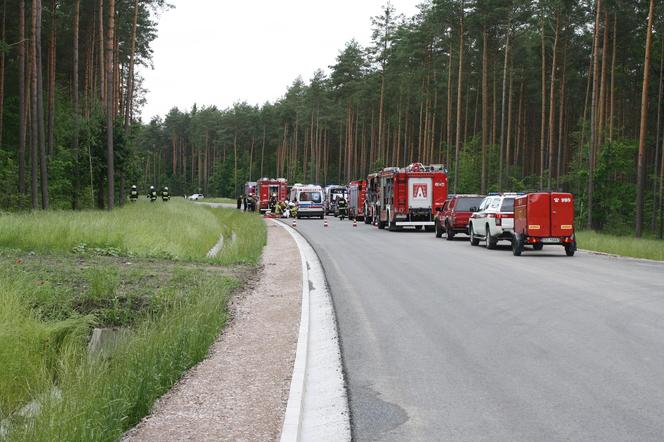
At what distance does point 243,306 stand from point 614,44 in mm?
39889

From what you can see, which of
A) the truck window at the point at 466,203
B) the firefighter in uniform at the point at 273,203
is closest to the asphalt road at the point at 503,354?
the truck window at the point at 466,203

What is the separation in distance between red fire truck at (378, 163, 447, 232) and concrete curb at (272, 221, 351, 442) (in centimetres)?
2528

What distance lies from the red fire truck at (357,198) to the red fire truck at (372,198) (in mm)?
2091

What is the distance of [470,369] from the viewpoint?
7.77 metres

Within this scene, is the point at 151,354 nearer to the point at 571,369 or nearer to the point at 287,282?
the point at 571,369

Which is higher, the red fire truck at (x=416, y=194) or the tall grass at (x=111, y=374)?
the red fire truck at (x=416, y=194)

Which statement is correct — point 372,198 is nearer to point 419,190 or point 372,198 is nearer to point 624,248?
point 419,190

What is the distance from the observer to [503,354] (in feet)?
27.8

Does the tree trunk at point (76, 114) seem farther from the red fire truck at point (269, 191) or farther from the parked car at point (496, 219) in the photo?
the red fire truck at point (269, 191)

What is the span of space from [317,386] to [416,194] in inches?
1198

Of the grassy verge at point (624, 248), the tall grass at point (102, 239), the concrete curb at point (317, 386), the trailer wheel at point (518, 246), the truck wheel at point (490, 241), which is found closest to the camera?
the concrete curb at point (317, 386)

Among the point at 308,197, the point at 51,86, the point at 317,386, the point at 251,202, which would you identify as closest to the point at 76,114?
the point at 51,86

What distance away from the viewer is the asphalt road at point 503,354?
19.4ft

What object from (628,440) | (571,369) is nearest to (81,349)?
(571,369)
